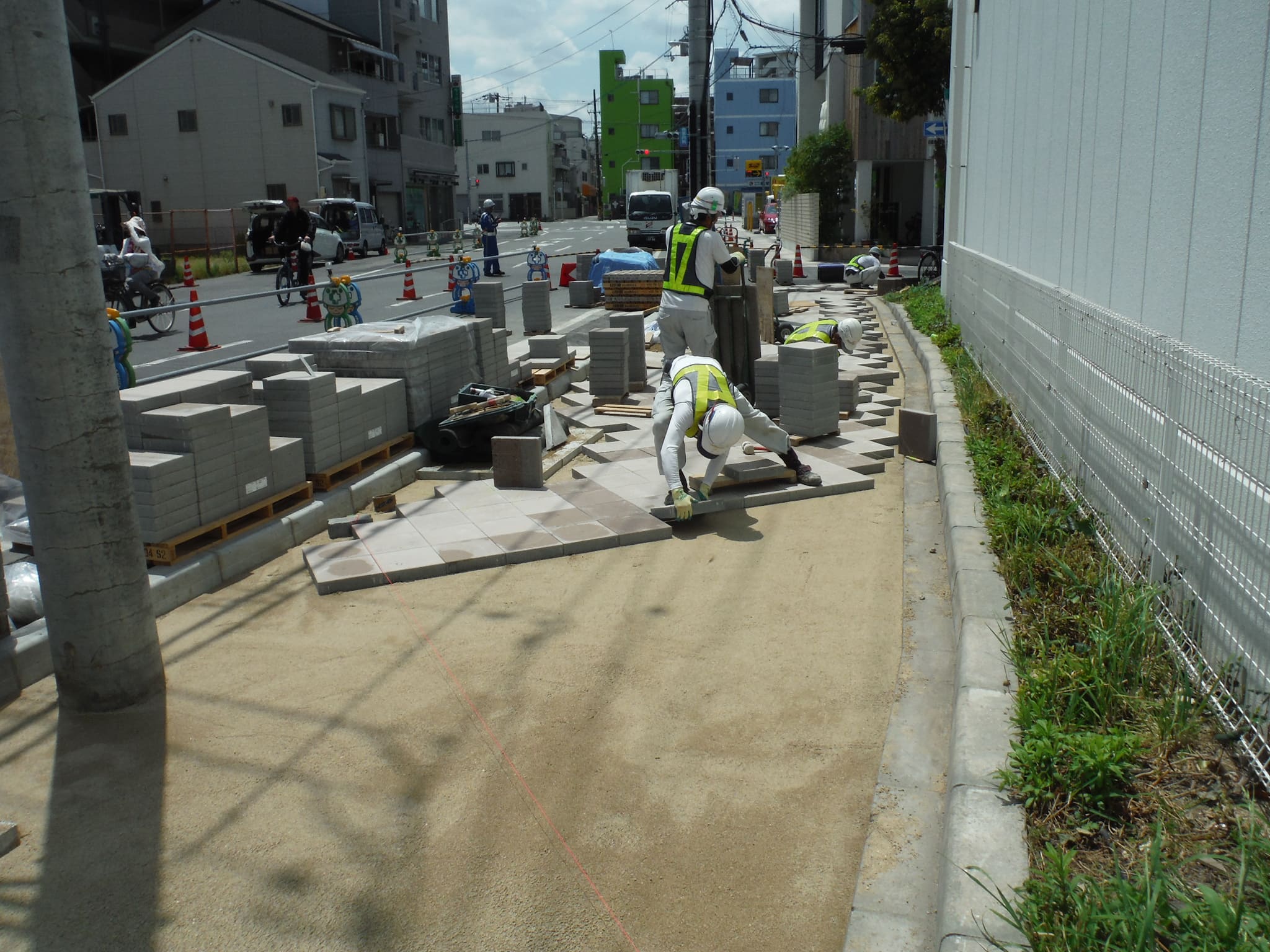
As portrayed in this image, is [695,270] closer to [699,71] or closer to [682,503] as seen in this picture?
[682,503]

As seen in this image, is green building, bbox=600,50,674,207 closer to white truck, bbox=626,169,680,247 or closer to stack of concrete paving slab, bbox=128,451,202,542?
white truck, bbox=626,169,680,247

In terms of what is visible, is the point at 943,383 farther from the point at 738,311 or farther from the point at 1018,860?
the point at 1018,860

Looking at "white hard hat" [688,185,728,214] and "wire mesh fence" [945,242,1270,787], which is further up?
"white hard hat" [688,185,728,214]

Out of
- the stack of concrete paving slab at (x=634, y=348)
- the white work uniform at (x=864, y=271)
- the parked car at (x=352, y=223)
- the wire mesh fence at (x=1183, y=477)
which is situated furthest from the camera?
the parked car at (x=352, y=223)

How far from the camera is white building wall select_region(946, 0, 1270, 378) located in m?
4.40

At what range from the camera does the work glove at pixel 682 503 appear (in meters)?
7.21

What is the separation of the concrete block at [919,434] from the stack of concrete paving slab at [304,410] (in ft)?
15.6

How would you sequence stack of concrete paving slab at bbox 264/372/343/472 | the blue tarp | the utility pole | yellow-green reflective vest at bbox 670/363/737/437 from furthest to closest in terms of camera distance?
the utility pole, the blue tarp, stack of concrete paving slab at bbox 264/372/343/472, yellow-green reflective vest at bbox 670/363/737/437

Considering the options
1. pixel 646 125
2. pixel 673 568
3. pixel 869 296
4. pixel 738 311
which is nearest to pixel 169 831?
pixel 673 568

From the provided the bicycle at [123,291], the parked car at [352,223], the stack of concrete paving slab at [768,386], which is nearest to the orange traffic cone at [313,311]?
the bicycle at [123,291]

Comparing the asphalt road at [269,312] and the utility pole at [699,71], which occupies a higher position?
the utility pole at [699,71]

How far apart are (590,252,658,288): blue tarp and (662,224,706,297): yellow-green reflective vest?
10662mm

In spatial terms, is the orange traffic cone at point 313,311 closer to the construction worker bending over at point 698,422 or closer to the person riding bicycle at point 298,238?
the person riding bicycle at point 298,238

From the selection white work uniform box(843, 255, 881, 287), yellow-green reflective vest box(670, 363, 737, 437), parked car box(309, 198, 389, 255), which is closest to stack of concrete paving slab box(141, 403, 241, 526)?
yellow-green reflective vest box(670, 363, 737, 437)
